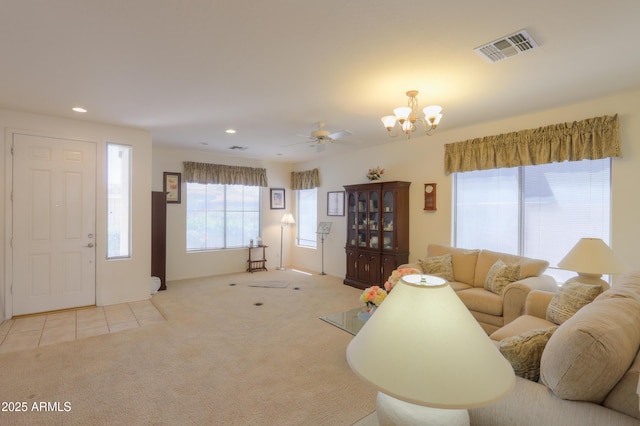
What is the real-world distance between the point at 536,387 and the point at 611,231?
306 centimetres

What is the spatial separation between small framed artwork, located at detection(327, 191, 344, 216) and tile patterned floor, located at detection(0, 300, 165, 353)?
3760mm

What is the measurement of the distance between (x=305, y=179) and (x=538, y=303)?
17.5 ft

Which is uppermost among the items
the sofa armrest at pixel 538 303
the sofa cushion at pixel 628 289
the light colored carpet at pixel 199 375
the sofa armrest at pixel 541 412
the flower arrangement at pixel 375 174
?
the flower arrangement at pixel 375 174

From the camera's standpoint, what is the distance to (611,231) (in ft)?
10.9

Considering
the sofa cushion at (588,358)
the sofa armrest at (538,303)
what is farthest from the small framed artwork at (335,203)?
the sofa cushion at (588,358)

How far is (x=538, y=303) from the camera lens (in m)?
2.87

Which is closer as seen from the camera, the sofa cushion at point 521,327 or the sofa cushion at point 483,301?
the sofa cushion at point 521,327

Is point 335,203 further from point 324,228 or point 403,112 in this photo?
point 403,112

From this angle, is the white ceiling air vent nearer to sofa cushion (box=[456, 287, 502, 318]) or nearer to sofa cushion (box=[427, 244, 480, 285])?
sofa cushion (box=[456, 287, 502, 318])

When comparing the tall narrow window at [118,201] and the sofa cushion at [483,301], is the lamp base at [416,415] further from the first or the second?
the tall narrow window at [118,201]

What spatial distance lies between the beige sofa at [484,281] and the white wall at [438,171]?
25.8 inches

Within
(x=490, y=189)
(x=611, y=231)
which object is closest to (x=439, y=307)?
(x=611, y=231)

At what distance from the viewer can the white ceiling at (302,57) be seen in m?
1.91

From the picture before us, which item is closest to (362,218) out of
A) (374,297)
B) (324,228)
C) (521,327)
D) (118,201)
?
(324,228)
